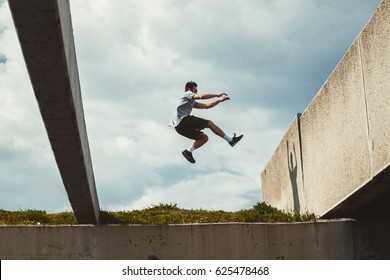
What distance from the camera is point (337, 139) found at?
28.4 feet

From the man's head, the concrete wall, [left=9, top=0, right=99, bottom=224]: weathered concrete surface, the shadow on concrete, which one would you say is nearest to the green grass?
the shadow on concrete

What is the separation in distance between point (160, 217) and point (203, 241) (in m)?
1.26

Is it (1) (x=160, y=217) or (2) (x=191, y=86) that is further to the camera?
(1) (x=160, y=217)

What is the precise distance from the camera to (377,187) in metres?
7.58

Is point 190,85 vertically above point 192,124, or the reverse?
point 190,85

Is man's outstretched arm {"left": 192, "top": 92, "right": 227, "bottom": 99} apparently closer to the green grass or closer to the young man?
the young man

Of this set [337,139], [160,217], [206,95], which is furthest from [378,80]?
[160,217]

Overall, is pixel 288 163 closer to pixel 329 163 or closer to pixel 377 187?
pixel 329 163

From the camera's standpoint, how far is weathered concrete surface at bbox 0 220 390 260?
9266mm

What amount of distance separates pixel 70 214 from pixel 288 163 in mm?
4426

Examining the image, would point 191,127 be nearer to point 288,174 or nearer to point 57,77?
point 288,174

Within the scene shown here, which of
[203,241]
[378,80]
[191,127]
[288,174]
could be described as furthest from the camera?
[288,174]

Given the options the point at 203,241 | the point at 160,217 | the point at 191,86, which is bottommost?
the point at 203,241

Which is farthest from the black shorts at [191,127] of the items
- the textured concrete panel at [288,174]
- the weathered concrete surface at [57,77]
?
the weathered concrete surface at [57,77]
